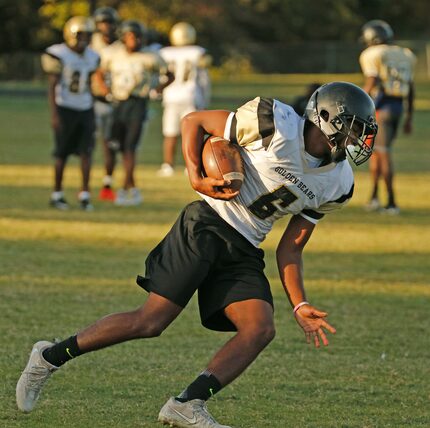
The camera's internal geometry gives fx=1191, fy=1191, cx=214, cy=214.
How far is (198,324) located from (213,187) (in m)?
2.76

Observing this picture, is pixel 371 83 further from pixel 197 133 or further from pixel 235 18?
pixel 235 18

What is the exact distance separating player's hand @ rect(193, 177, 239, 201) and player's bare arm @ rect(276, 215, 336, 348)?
0.45 meters

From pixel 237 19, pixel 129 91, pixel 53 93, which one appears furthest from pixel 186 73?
pixel 237 19

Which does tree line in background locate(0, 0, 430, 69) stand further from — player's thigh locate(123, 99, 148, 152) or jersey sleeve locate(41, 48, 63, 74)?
jersey sleeve locate(41, 48, 63, 74)

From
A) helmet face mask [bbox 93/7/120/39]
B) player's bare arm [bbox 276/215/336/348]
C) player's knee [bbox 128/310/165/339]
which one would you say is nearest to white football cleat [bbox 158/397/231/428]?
player's knee [bbox 128/310/165/339]

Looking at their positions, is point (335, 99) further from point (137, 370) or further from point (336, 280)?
point (336, 280)

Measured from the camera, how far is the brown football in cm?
536

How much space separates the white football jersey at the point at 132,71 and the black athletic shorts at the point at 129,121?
3.5 inches

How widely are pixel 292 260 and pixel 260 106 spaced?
0.74 meters

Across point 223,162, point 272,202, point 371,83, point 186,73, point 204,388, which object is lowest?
point 186,73

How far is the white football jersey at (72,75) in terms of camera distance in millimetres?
12875

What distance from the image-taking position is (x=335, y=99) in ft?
17.7

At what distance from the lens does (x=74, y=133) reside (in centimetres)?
1306

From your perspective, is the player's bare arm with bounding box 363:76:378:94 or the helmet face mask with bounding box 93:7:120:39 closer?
the player's bare arm with bounding box 363:76:378:94
